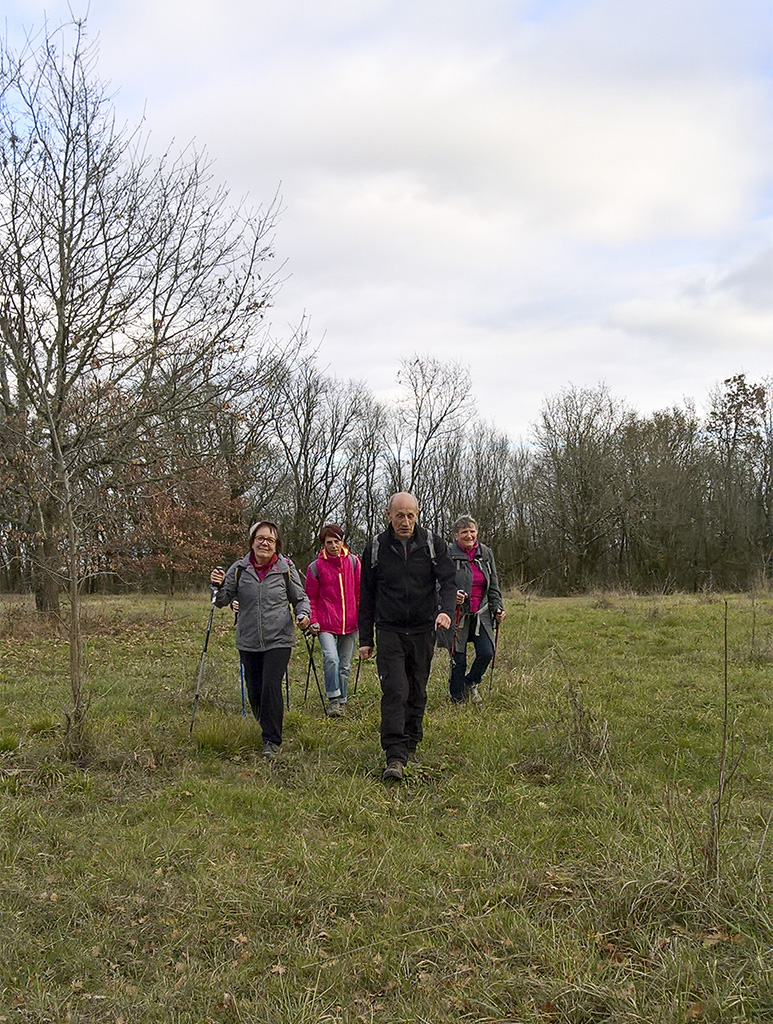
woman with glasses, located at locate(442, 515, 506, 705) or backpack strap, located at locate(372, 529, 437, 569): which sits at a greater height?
backpack strap, located at locate(372, 529, 437, 569)

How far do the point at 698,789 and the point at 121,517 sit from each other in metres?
12.4

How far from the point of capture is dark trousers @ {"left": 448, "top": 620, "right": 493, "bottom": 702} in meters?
8.04

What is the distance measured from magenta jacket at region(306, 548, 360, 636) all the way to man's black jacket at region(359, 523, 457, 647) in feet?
6.94

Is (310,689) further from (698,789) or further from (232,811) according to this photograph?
(698,789)

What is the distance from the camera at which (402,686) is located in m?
6.17

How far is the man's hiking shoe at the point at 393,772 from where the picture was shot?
227 inches

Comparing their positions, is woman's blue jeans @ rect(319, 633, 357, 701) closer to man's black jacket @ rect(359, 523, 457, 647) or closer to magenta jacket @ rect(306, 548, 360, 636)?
magenta jacket @ rect(306, 548, 360, 636)

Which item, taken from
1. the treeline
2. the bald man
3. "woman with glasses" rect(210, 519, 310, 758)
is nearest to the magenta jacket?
"woman with glasses" rect(210, 519, 310, 758)

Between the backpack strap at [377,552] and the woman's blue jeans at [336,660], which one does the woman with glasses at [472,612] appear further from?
the backpack strap at [377,552]

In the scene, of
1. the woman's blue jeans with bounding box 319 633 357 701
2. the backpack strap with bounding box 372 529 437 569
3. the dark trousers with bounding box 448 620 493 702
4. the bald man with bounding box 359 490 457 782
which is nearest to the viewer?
the bald man with bounding box 359 490 457 782

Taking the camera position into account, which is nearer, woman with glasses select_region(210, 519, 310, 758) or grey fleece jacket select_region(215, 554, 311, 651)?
woman with glasses select_region(210, 519, 310, 758)

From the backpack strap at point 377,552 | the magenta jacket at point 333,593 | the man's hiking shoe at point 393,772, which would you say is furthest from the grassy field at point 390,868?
the backpack strap at point 377,552

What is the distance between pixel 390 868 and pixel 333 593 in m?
4.44

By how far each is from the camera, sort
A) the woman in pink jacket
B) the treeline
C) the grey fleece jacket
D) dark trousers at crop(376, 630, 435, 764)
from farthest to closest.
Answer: the treeline, the woman in pink jacket, the grey fleece jacket, dark trousers at crop(376, 630, 435, 764)
